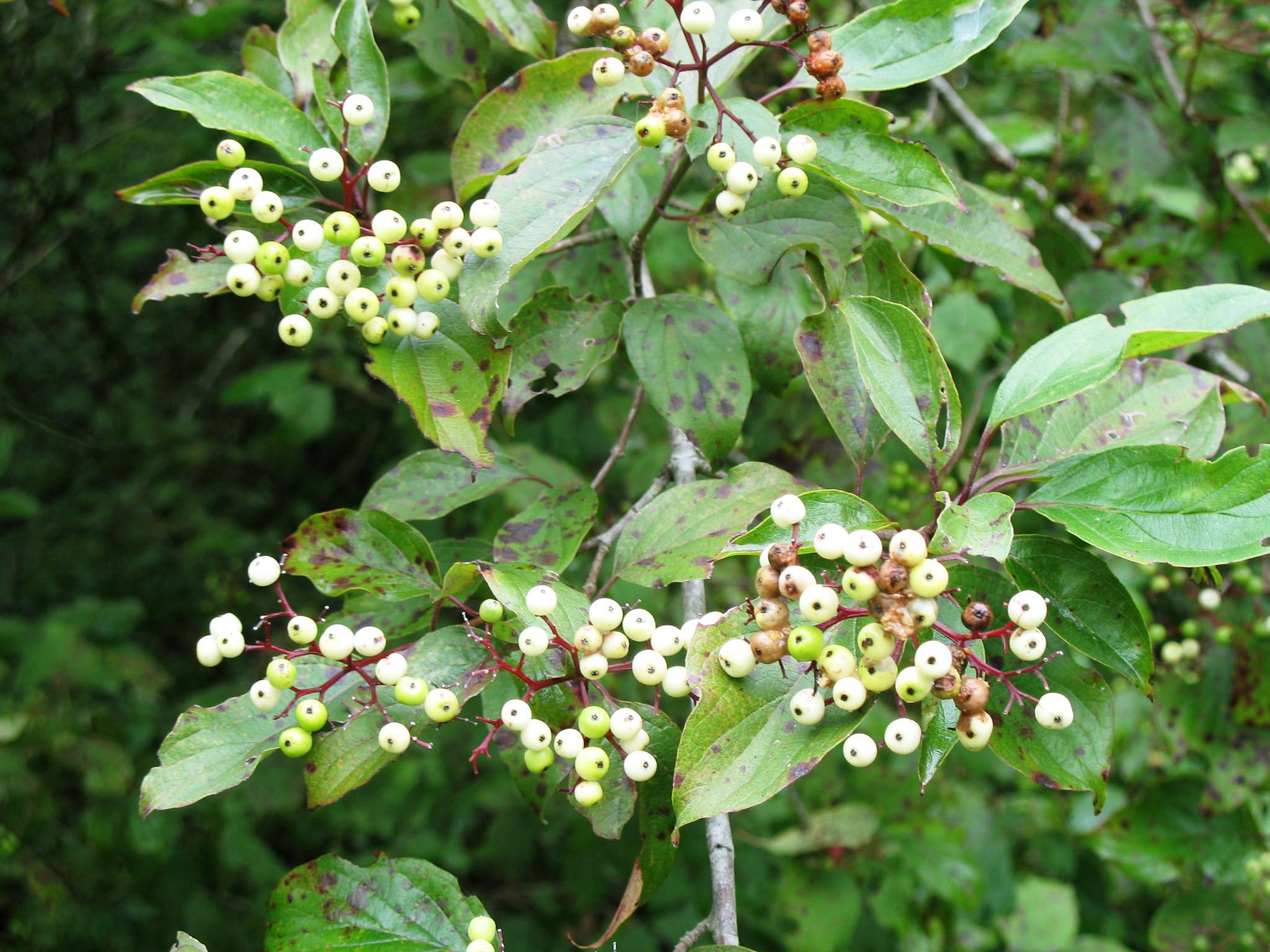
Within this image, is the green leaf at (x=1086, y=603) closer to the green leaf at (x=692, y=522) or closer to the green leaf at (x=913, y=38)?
the green leaf at (x=692, y=522)

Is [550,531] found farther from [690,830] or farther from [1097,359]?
[690,830]

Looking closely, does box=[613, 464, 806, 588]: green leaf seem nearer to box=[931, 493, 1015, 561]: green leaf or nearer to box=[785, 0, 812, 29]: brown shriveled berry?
box=[931, 493, 1015, 561]: green leaf

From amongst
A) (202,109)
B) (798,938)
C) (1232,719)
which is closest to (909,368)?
→ (202,109)

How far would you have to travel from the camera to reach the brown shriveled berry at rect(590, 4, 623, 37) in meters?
1.48

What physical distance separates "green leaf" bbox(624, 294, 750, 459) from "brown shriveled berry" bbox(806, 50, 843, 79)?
44cm

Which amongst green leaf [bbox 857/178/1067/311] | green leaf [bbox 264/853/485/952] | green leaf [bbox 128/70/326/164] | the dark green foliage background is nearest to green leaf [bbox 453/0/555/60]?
green leaf [bbox 128/70/326/164]

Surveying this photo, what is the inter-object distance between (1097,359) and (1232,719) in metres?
1.64

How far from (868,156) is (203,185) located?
3.47ft

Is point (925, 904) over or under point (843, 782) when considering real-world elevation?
under

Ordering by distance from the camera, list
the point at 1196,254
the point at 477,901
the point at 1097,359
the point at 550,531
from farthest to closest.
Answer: the point at 1196,254 < the point at 550,531 < the point at 477,901 < the point at 1097,359

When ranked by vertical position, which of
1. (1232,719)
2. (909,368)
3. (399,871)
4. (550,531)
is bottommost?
(1232,719)

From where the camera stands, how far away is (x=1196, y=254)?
2809 millimetres

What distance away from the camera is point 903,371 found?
138 centimetres

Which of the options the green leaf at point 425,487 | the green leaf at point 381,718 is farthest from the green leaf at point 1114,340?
the green leaf at point 425,487
